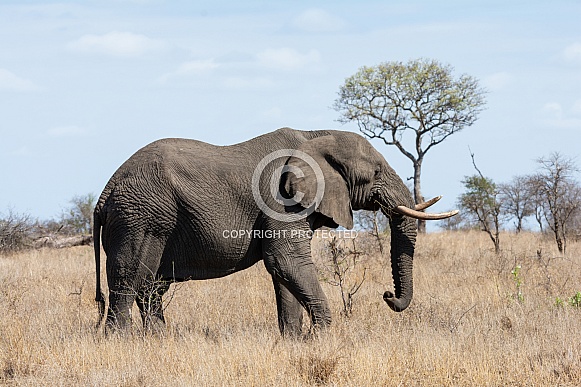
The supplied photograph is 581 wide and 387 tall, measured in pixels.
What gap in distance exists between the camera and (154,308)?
8.95 m

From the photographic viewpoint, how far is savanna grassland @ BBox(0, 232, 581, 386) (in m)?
6.81

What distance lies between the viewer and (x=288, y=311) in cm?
883

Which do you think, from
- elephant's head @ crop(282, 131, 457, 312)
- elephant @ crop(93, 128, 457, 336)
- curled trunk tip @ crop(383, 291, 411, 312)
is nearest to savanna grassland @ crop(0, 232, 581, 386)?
curled trunk tip @ crop(383, 291, 411, 312)

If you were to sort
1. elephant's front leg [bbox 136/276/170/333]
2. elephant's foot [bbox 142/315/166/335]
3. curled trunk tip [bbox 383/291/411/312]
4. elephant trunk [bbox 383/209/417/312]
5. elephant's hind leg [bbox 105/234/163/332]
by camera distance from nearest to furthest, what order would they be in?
elephant's hind leg [bbox 105/234/163/332]
elephant's front leg [bbox 136/276/170/333]
elephant's foot [bbox 142/315/166/335]
curled trunk tip [bbox 383/291/411/312]
elephant trunk [bbox 383/209/417/312]

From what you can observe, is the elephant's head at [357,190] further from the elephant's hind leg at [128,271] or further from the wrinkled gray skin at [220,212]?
the elephant's hind leg at [128,271]

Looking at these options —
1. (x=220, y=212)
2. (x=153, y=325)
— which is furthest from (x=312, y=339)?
(x=153, y=325)

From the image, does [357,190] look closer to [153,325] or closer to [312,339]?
[312,339]

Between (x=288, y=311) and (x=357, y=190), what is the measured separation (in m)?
1.50

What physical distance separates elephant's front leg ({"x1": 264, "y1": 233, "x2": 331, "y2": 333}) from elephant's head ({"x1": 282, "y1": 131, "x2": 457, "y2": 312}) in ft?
1.44

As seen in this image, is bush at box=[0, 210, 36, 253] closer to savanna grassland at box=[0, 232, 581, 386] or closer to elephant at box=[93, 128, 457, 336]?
savanna grassland at box=[0, 232, 581, 386]

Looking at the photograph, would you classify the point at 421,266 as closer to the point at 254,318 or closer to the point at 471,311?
the point at 471,311

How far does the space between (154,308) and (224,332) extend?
807 mm

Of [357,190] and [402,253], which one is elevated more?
[357,190]

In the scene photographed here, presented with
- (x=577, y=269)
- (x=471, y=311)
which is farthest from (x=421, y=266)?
(x=471, y=311)
